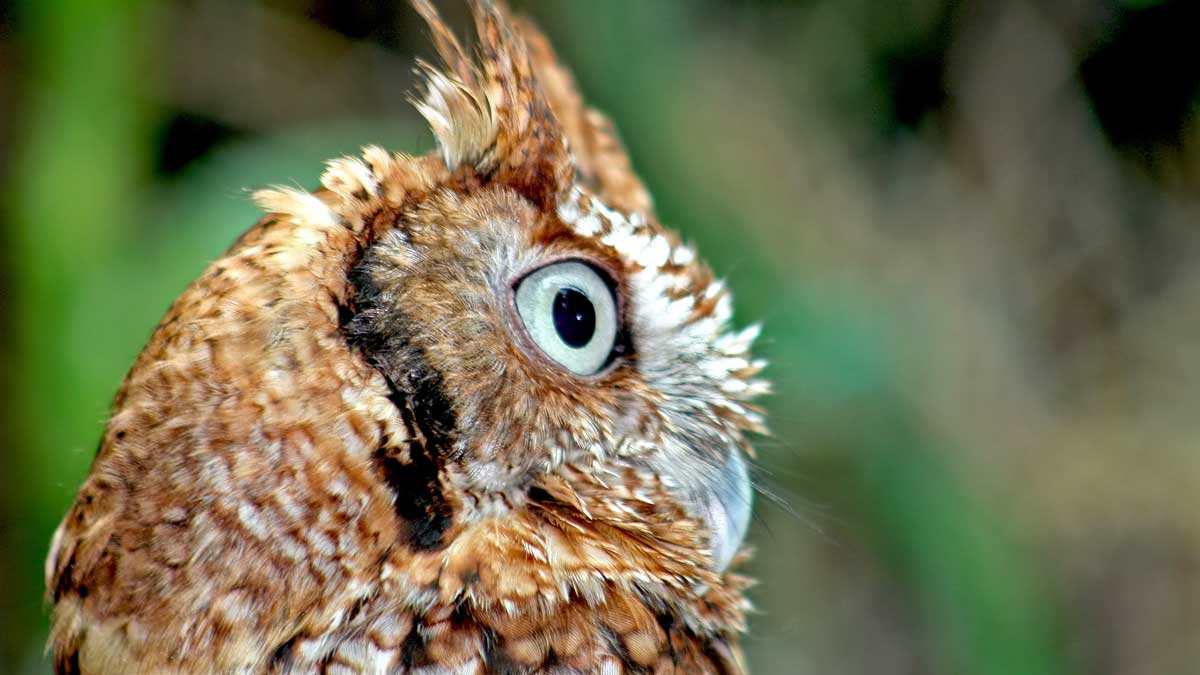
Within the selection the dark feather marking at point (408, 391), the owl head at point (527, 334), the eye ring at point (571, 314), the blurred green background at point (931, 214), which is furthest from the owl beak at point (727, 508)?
the blurred green background at point (931, 214)

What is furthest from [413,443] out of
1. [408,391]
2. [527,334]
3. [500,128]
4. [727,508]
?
[727,508]

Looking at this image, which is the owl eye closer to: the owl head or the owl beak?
the owl head

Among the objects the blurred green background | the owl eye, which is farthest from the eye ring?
the blurred green background

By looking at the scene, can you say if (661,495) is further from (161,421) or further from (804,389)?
(804,389)

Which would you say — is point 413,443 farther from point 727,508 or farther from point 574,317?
point 727,508

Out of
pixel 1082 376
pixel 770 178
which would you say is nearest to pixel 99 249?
pixel 770 178

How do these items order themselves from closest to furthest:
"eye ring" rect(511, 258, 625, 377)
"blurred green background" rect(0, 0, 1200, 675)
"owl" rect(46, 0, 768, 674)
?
1. "owl" rect(46, 0, 768, 674)
2. "eye ring" rect(511, 258, 625, 377)
3. "blurred green background" rect(0, 0, 1200, 675)

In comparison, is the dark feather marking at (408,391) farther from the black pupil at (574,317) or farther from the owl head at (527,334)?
the black pupil at (574,317)
